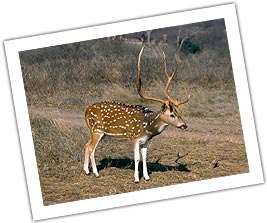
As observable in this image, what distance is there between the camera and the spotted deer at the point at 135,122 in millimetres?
9375

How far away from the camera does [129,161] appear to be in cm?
1065

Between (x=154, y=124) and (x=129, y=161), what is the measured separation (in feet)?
4.55

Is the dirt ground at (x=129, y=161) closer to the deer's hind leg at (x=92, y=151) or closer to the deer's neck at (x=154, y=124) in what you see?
the deer's hind leg at (x=92, y=151)

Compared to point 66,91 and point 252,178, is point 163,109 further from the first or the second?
point 66,91

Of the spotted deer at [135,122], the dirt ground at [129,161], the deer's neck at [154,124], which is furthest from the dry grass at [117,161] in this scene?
the deer's neck at [154,124]

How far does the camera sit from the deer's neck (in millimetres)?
9453

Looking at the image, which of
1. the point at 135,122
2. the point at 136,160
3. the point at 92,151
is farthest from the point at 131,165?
the point at 135,122

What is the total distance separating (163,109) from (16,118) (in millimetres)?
2057

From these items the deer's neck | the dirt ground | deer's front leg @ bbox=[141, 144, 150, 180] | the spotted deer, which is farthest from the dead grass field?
the deer's neck

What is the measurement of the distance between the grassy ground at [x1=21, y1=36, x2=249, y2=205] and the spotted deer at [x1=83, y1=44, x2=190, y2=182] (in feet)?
1.64

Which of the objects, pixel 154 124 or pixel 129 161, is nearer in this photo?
pixel 154 124

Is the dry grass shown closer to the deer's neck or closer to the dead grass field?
the dead grass field

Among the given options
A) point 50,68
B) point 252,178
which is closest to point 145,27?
point 252,178

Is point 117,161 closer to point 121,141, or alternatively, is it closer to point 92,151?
point 92,151
